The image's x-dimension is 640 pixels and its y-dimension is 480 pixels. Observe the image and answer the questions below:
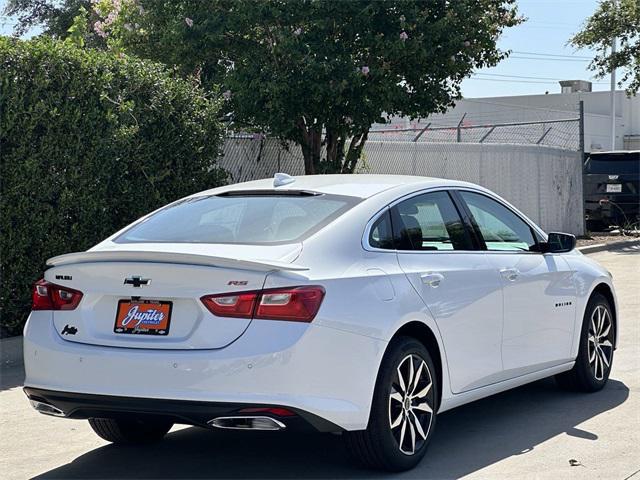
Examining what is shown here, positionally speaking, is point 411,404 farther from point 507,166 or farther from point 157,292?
point 507,166

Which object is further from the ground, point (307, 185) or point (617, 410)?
point (307, 185)

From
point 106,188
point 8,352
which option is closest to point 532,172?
point 106,188

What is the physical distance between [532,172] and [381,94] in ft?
29.0

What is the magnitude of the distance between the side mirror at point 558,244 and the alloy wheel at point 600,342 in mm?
627

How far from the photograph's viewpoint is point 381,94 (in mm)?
16031

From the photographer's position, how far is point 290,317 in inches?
210

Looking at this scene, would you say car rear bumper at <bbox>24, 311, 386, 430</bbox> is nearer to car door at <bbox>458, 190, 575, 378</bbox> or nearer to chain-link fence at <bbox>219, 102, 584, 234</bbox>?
car door at <bbox>458, 190, 575, 378</bbox>

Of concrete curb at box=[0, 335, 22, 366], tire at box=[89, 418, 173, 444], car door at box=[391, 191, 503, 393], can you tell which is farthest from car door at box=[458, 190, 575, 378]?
concrete curb at box=[0, 335, 22, 366]

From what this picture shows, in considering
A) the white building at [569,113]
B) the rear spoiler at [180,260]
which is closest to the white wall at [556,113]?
the white building at [569,113]

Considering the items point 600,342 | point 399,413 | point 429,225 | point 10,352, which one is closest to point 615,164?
point 600,342

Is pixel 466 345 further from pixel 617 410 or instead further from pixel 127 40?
pixel 127 40

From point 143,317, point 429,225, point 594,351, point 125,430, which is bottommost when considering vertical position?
point 125,430

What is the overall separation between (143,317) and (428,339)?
1652 mm

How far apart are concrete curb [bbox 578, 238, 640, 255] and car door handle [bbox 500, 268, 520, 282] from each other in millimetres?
14923
